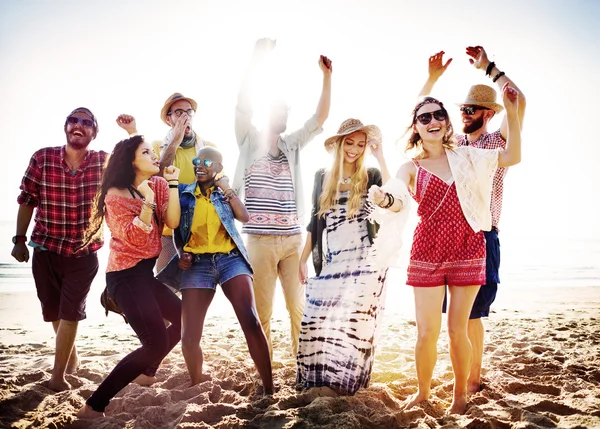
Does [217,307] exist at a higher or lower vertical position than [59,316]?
lower

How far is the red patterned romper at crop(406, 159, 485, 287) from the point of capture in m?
2.96

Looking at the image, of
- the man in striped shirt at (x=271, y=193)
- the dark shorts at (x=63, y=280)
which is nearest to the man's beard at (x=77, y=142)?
the dark shorts at (x=63, y=280)

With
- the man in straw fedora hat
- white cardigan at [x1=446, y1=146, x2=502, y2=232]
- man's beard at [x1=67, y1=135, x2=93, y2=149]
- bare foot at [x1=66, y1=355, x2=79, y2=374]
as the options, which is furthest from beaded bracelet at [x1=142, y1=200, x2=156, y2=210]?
white cardigan at [x1=446, y1=146, x2=502, y2=232]

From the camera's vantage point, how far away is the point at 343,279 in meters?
3.53

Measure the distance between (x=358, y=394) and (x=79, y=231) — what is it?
8.89 feet

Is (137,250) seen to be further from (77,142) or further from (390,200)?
(390,200)

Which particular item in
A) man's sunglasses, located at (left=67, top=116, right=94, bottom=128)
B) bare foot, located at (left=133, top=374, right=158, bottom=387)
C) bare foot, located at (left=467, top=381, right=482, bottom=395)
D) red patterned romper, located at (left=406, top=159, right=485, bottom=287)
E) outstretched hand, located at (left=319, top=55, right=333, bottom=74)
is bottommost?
bare foot, located at (left=133, top=374, right=158, bottom=387)

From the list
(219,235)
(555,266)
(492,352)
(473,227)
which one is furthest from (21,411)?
(555,266)

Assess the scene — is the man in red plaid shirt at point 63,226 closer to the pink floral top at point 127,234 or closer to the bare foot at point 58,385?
the bare foot at point 58,385

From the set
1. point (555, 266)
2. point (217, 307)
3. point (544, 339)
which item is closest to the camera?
point (544, 339)

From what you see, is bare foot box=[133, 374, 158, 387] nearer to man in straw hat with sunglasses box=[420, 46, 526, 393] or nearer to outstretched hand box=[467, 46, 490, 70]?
man in straw hat with sunglasses box=[420, 46, 526, 393]

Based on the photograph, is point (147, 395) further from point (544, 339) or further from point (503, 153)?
point (544, 339)

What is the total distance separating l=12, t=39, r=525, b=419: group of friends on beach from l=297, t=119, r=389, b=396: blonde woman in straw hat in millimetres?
11

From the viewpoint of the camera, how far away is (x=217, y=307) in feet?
27.6
